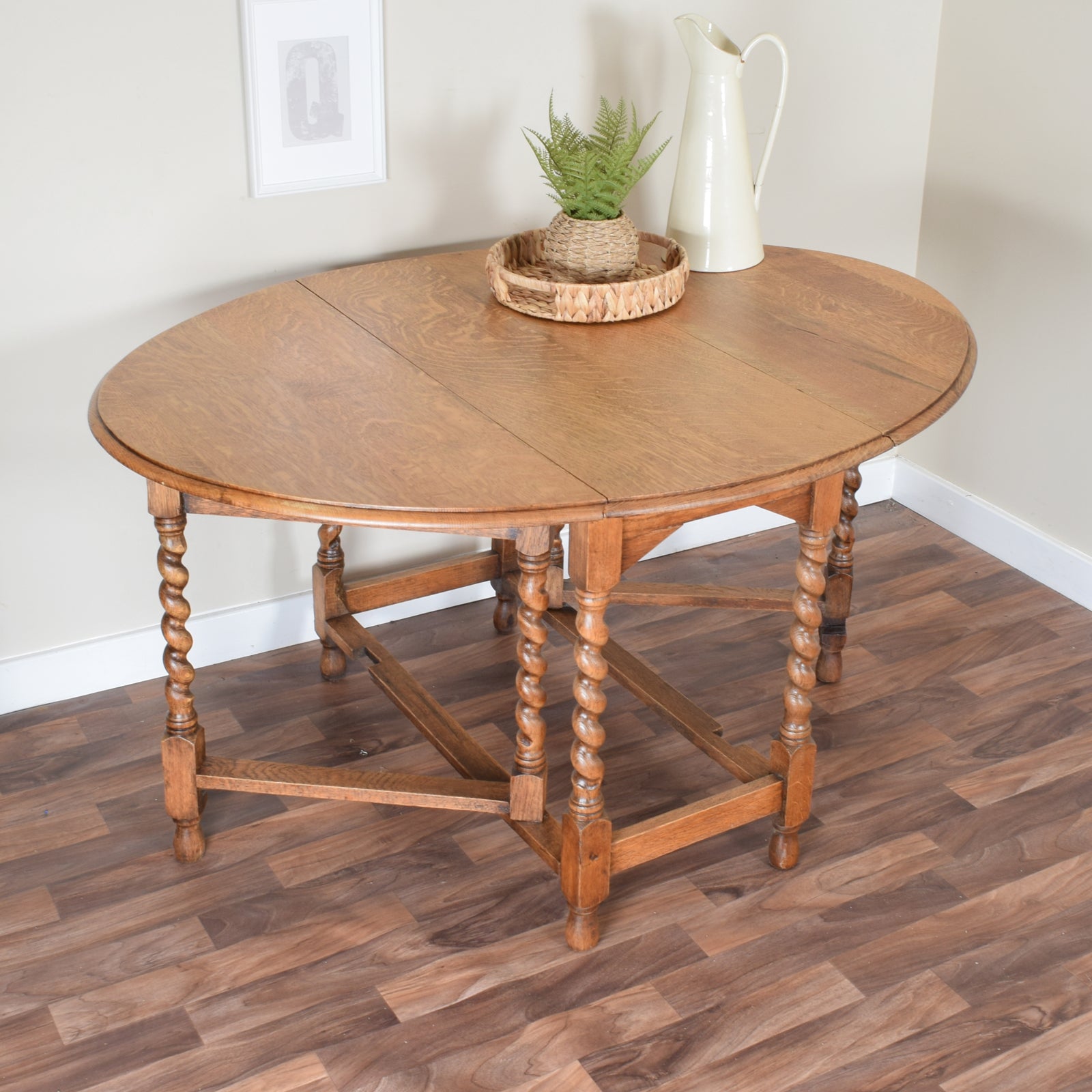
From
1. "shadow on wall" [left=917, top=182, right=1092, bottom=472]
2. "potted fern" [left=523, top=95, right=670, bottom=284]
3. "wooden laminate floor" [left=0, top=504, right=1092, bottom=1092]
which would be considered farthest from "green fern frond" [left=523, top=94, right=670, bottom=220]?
"shadow on wall" [left=917, top=182, right=1092, bottom=472]

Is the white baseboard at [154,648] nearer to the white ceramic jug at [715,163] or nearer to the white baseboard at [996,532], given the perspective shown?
the white ceramic jug at [715,163]

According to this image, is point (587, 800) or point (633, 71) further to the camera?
point (633, 71)

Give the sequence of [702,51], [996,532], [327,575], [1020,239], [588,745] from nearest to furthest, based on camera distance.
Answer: [588,745]
[702,51]
[327,575]
[1020,239]
[996,532]

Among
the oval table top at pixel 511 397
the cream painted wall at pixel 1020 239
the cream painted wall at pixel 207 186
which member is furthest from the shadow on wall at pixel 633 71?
the cream painted wall at pixel 1020 239

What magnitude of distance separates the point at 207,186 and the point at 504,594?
3.25 feet

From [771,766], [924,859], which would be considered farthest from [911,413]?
[924,859]

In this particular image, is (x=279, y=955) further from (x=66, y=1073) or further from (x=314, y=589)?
(x=314, y=589)

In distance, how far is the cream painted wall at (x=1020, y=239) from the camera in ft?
8.89

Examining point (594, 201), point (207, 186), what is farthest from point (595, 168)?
point (207, 186)

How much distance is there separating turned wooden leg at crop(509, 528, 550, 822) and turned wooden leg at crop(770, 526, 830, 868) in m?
0.37

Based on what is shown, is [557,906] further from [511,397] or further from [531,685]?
[511,397]

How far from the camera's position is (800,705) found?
201 centimetres

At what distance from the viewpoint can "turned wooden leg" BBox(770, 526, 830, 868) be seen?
6.34 feet

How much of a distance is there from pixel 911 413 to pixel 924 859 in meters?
0.78
